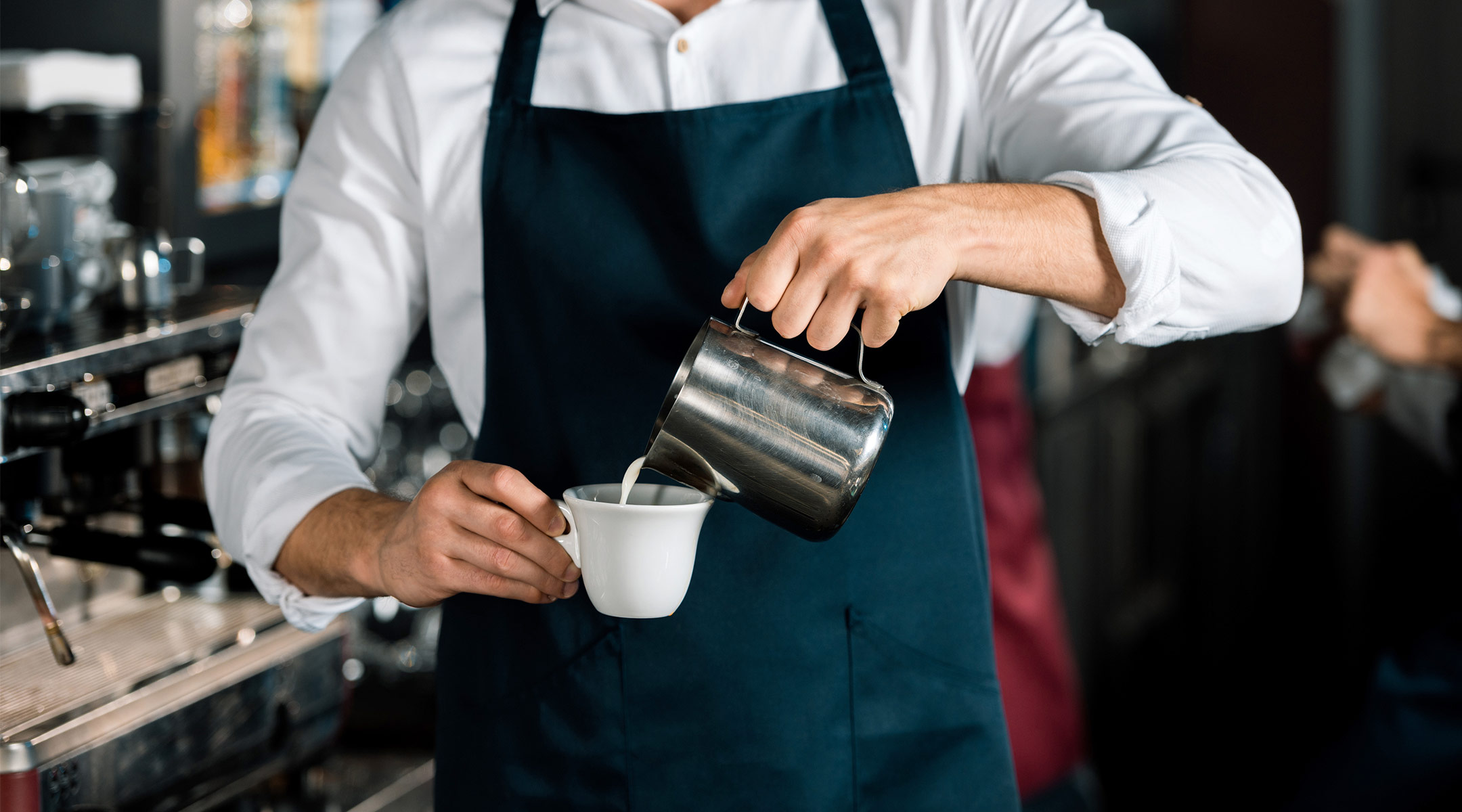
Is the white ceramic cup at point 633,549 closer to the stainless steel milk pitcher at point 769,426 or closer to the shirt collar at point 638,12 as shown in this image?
the stainless steel milk pitcher at point 769,426

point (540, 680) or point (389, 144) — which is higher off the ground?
point (389, 144)

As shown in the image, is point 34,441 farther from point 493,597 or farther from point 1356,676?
point 1356,676

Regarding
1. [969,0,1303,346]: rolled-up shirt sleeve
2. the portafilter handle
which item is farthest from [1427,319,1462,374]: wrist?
the portafilter handle

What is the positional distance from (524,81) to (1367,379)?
1.70m

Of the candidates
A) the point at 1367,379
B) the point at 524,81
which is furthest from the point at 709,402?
the point at 1367,379

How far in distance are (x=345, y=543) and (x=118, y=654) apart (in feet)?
1.25

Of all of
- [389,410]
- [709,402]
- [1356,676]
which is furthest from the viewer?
[1356,676]

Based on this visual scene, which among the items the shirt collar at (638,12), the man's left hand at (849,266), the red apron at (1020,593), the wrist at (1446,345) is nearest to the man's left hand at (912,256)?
the man's left hand at (849,266)

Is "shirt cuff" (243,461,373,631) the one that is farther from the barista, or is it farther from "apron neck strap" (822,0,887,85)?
"apron neck strap" (822,0,887,85)

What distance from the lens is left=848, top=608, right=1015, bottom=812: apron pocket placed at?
3.53ft

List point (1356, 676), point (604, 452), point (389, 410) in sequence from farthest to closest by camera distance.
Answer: point (1356, 676), point (389, 410), point (604, 452)

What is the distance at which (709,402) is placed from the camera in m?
0.86

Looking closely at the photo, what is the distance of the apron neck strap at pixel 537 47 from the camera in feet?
3.59

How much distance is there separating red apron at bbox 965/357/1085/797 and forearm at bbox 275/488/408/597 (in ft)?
4.49
